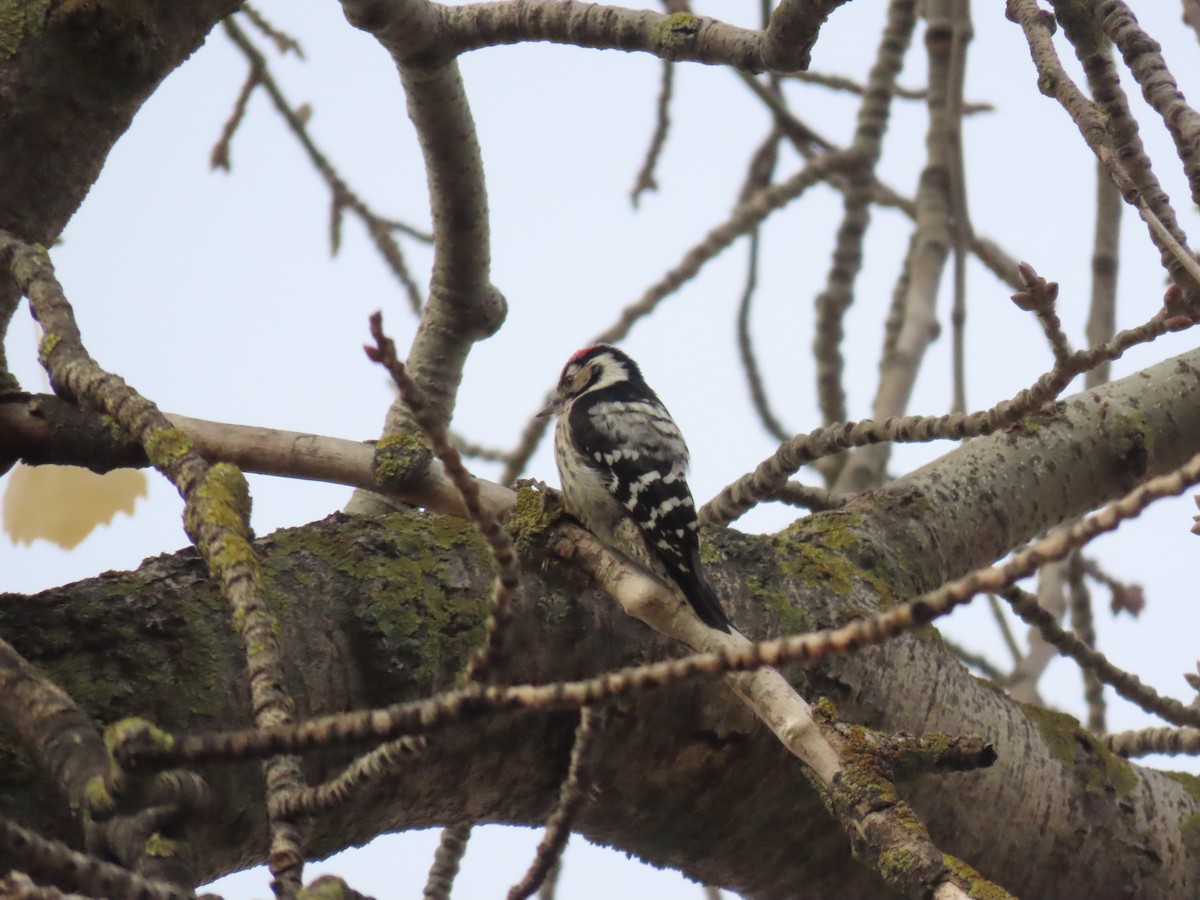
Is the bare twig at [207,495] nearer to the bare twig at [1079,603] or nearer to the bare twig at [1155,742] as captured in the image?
the bare twig at [1155,742]

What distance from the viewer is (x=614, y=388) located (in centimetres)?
422

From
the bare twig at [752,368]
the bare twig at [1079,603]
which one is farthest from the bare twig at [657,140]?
the bare twig at [1079,603]

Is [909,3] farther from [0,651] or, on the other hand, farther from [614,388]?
[0,651]

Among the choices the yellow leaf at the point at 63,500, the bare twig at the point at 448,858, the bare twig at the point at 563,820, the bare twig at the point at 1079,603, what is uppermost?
the bare twig at the point at 1079,603

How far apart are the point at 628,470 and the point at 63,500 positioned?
1454 millimetres

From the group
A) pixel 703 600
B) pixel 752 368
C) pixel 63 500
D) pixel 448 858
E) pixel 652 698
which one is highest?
pixel 752 368

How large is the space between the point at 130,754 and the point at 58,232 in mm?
1409

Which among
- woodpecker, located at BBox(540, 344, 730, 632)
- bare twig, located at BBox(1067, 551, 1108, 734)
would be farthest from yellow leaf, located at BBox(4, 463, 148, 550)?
bare twig, located at BBox(1067, 551, 1108, 734)

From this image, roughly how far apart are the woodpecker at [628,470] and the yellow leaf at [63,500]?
0.91 metres

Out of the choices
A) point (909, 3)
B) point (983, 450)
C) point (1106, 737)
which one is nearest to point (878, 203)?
point (909, 3)

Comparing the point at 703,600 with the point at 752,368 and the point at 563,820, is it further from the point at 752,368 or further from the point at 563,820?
the point at 752,368

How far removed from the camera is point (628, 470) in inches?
138

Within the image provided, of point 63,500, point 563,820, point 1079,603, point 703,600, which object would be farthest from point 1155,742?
point 63,500

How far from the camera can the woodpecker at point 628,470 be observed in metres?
2.94
